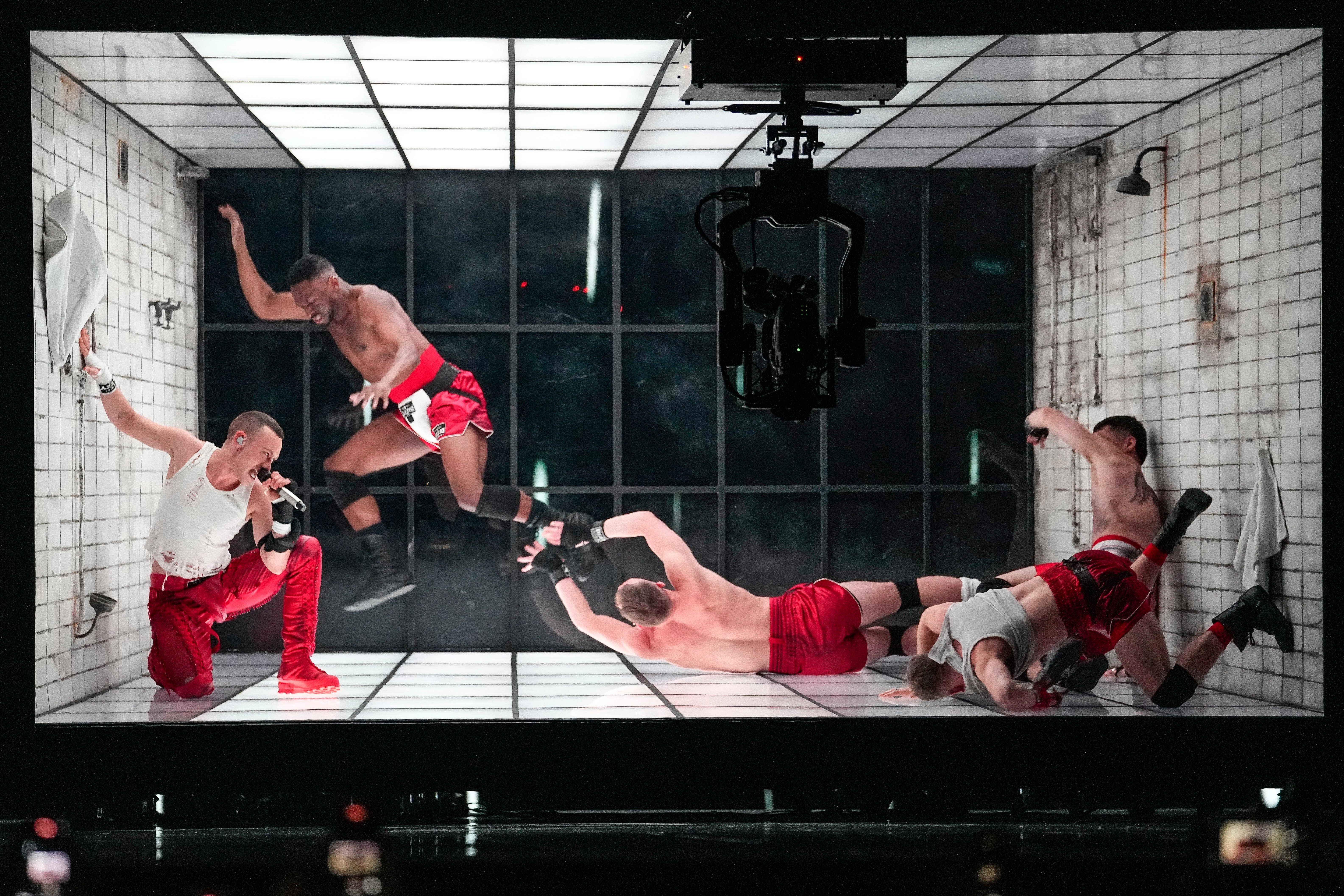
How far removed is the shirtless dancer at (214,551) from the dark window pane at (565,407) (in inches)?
43.3

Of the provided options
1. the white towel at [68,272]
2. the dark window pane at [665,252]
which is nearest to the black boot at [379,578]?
the white towel at [68,272]

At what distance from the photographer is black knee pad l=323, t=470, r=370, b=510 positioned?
4852 millimetres

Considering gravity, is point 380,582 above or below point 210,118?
below

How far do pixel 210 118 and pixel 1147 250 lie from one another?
417 centimetres

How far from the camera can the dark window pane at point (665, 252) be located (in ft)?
16.6

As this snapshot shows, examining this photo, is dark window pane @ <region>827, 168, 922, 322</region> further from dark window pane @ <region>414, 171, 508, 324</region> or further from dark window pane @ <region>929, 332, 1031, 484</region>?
dark window pane @ <region>414, 171, 508, 324</region>

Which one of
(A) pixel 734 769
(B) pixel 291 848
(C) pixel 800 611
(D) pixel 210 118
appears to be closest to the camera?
(B) pixel 291 848

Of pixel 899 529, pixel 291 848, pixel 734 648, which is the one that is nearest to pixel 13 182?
pixel 291 848

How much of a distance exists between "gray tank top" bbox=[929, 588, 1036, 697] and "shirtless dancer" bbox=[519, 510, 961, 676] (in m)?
0.23

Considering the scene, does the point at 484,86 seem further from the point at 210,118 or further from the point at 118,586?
the point at 118,586

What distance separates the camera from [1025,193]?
16.6ft

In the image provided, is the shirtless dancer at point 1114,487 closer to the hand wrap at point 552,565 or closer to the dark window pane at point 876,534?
the dark window pane at point 876,534

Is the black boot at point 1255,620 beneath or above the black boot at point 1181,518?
beneath

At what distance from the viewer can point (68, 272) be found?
4.32 m
